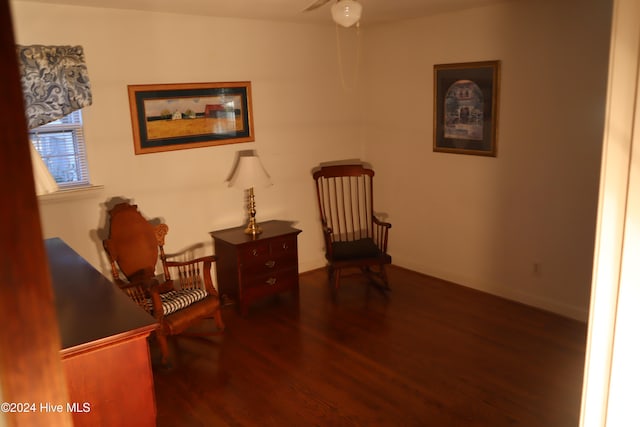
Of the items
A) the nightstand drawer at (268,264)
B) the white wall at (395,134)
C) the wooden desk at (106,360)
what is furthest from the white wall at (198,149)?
the wooden desk at (106,360)

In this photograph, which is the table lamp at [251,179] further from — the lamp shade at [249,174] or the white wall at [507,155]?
the white wall at [507,155]

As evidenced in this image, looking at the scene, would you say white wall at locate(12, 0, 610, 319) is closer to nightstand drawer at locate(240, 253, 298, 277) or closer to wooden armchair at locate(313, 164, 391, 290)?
wooden armchair at locate(313, 164, 391, 290)

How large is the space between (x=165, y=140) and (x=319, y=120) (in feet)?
5.30

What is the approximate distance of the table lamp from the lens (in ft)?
14.6

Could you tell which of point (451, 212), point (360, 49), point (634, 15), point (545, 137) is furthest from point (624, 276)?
point (360, 49)

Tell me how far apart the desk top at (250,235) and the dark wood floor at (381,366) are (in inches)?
24.2

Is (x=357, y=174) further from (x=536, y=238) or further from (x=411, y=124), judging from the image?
(x=536, y=238)

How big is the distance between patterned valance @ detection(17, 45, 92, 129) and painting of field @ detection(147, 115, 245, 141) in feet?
1.84

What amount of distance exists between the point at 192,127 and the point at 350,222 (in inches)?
75.2

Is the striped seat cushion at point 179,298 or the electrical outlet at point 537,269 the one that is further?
the electrical outlet at point 537,269

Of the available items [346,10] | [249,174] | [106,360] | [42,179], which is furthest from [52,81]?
[106,360]

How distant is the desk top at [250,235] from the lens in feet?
14.4

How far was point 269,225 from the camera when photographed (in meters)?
4.85

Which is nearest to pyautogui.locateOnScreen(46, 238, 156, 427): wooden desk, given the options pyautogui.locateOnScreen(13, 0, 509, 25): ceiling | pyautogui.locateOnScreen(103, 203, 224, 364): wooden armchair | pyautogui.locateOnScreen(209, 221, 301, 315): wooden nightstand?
pyautogui.locateOnScreen(103, 203, 224, 364): wooden armchair
